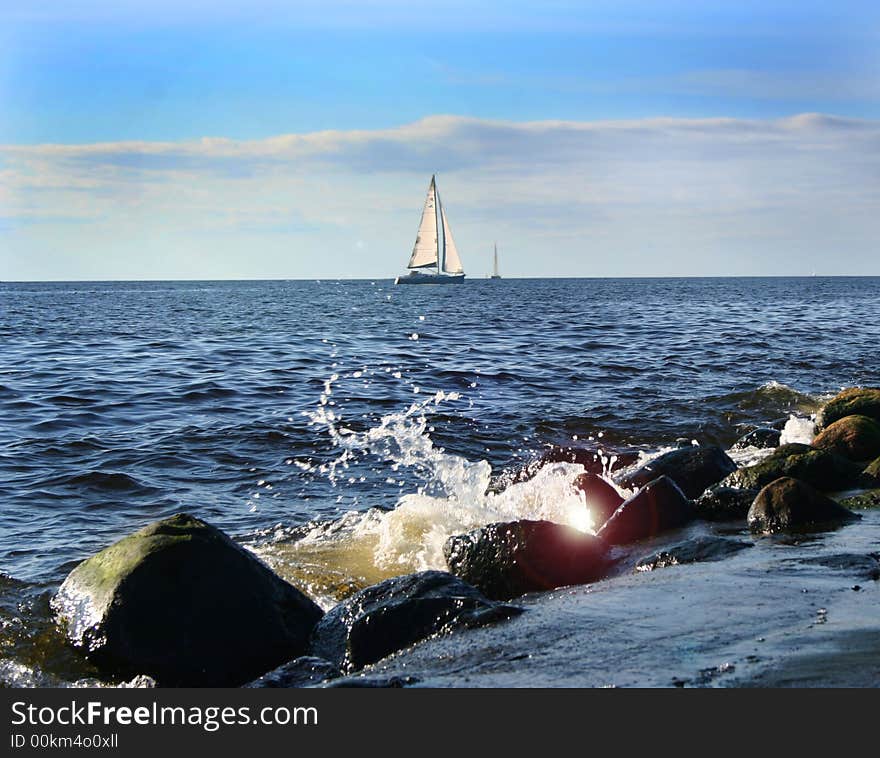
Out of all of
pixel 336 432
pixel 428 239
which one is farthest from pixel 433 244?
pixel 336 432

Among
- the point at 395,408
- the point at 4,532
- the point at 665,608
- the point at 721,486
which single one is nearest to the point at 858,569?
the point at 665,608

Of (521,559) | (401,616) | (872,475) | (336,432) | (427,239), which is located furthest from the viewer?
(427,239)

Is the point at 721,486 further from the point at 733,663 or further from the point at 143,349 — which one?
the point at 143,349

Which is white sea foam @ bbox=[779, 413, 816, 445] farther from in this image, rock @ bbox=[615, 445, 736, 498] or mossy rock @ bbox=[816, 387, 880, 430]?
rock @ bbox=[615, 445, 736, 498]

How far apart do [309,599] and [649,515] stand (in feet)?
11.5

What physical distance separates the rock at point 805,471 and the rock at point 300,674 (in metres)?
5.68

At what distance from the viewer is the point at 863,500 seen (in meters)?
8.78

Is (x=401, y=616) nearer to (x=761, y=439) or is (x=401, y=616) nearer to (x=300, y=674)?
(x=300, y=674)

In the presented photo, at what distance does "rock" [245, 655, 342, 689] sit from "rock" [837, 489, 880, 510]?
5543mm

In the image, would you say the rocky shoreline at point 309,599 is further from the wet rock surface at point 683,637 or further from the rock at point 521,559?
the wet rock surface at point 683,637

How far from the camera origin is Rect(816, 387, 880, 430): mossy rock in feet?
41.1

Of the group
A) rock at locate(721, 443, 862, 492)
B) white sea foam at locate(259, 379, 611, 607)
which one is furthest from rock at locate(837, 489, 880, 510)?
white sea foam at locate(259, 379, 611, 607)

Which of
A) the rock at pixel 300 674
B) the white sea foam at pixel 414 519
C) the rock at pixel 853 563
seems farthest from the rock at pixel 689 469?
the rock at pixel 300 674

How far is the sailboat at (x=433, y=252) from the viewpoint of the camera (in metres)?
108
